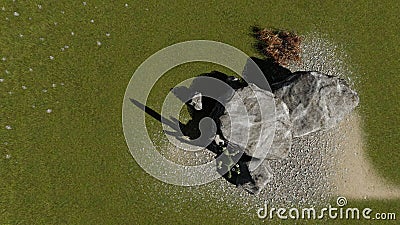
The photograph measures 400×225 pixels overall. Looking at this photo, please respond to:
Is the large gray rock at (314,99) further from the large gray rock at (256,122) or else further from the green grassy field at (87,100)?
the green grassy field at (87,100)

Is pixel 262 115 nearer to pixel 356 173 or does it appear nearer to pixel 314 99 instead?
pixel 314 99

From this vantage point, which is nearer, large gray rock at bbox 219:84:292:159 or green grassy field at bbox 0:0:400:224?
large gray rock at bbox 219:84:292:159

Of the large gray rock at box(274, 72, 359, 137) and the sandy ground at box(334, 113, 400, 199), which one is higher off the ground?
the large gray rock at box(274, 72, 359, 137)

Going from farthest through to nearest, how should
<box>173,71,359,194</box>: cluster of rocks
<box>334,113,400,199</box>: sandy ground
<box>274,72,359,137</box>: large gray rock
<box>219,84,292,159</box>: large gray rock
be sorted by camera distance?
1. <box>334,113,400,199</box>: sandy ground
2. <box>274,72,359,137</box>: large gray rock
3. <box>173,71,359,194</box>: cluster of rocks
4. <box>219,84,292,159</box>: large gray rock

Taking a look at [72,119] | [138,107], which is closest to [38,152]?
[72,119]

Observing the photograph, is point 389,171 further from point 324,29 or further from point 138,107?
point 138,107

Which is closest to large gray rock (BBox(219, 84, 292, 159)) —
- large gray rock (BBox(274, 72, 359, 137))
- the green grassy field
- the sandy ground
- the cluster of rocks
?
the cluster of rocks

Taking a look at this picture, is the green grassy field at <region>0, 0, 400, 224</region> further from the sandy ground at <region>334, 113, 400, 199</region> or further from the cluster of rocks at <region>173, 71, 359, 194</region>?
the sandy ground at <region>334, 113, 400, 199</region>
